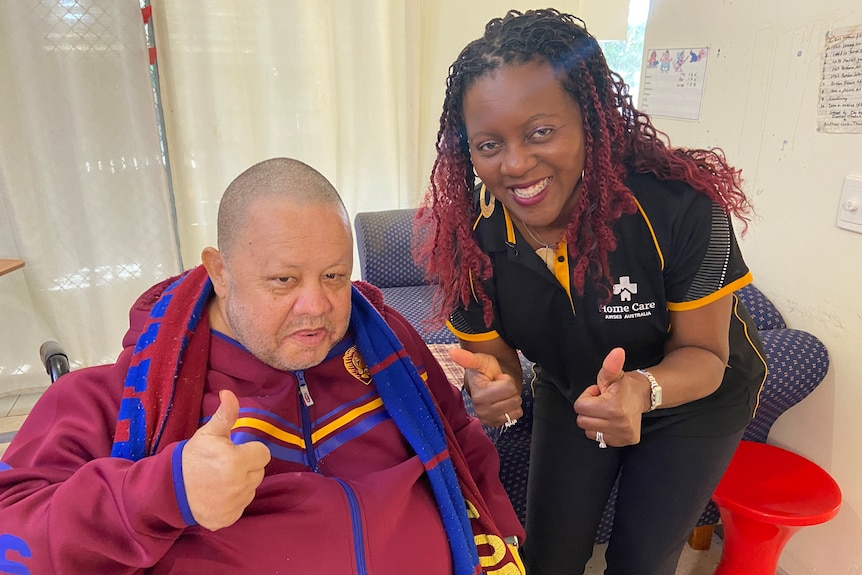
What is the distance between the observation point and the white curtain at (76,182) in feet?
8.42

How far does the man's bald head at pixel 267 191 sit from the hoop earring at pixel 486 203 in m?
0.31

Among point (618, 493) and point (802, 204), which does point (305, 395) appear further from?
point (802, 204)

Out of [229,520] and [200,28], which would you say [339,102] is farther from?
[229,520]

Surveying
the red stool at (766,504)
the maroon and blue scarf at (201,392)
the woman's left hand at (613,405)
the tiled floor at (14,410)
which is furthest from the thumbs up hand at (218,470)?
the tiled floor at (14,410)

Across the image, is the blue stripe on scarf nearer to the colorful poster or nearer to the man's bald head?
the man's bald head

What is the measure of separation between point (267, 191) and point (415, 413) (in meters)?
0.47

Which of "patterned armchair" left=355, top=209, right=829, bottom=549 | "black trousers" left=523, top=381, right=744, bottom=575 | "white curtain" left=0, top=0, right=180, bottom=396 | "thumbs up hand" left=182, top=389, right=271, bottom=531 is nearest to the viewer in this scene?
"thumbs up hand" left=182, top=389, right=271, bottom=531

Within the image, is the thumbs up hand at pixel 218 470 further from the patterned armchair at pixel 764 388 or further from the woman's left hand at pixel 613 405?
the patterned armchair at pixel 764 388

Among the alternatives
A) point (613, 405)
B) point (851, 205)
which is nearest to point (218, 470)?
point (613, 405)

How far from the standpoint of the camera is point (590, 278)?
1145mm

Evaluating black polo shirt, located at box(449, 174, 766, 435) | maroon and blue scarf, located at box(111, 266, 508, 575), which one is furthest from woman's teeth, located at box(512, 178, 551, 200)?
maroon and blue scarf, located at box(111, 266, 508, 575)

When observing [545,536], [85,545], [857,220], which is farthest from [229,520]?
[857,220]

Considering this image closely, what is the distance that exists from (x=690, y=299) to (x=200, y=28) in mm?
2489

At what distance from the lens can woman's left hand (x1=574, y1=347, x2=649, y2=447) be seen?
39.2 inches
